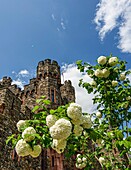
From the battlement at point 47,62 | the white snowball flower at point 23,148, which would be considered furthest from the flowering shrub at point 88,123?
the battlement at point 47,62

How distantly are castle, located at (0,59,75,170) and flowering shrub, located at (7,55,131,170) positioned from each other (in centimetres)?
471

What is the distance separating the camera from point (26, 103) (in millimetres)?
20188

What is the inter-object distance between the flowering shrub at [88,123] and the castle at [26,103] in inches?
185

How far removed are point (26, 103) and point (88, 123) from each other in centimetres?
1757

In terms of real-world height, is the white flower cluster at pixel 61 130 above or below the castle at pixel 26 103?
below

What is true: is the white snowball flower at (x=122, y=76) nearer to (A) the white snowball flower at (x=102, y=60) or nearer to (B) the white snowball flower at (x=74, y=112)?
(A) the white snowball flower at (x=102, y=60)

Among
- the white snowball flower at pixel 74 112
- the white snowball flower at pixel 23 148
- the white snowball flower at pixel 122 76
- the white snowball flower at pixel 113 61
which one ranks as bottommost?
the white snowball flower at pixel 23 148

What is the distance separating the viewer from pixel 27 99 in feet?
67.9

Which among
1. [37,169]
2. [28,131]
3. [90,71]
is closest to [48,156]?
[37,169]

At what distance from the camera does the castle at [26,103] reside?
10.6m

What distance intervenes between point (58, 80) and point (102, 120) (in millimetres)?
13549

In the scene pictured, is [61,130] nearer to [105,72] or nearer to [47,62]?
[105,72]

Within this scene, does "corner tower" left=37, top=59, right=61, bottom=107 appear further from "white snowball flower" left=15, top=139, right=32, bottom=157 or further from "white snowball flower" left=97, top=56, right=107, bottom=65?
"white snowball flower" left=15, top=139, right=32, bottom=157

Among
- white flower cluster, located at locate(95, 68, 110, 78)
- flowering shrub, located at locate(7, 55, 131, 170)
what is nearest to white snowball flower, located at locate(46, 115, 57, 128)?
flowering shrub, located at locate(7, 55, 131, 170)
